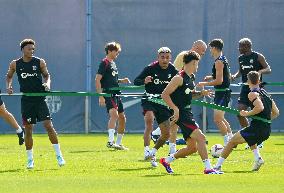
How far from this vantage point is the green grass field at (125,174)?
13648 mm

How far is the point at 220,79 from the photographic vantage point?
20.7m

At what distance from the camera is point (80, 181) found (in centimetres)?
1460

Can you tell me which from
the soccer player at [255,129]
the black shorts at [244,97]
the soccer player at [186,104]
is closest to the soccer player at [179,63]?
the black shorts at [244,97]

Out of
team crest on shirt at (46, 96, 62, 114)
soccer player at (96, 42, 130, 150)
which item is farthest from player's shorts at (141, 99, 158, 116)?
team crest on shirt at (46, 96, 62, 114)

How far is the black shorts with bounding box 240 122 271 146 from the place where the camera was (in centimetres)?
1656

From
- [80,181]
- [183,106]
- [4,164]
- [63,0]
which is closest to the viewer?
[80,181]

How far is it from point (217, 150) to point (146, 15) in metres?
11.3

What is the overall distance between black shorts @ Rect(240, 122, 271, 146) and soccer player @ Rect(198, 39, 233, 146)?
3.36m

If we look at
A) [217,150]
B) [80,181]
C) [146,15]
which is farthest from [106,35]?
[80,181]

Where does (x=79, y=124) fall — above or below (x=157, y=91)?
below

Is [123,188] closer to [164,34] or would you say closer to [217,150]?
[217,150]

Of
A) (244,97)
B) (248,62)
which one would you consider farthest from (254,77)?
(244,97)

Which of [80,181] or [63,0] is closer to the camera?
[80,181]

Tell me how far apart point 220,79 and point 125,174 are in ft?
17.6
